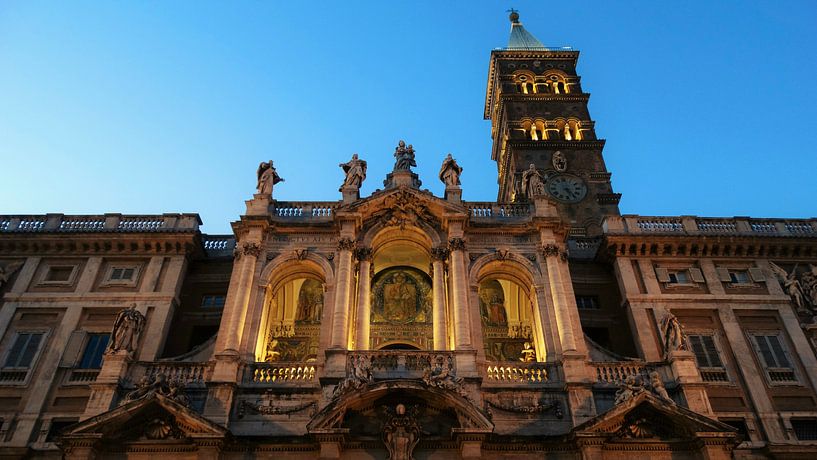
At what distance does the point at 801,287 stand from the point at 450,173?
1680 cm

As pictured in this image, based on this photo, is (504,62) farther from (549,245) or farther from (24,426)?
(24,426)

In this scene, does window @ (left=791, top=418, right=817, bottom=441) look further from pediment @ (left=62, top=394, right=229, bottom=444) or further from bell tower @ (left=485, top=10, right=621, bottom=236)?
pediment @ (left=62, top=394, right=229, bottom=444)

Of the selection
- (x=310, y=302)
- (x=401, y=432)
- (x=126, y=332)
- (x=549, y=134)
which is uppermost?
(x=549, y=134)

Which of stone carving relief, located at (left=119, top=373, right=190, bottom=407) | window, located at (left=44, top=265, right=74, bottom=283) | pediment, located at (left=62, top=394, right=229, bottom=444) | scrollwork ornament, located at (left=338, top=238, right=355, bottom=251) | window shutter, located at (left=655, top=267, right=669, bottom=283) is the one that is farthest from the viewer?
window shutter, located at (left=655, top=267, right=669, bottom=283)

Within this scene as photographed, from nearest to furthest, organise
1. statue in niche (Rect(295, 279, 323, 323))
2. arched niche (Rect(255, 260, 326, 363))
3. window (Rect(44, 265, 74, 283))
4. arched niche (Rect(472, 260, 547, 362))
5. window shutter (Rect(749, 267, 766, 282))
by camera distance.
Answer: arched niche (Rect(255, 260, 326, 363)), arched niche (Rect(472, 260, 547, 362)), window (Rect(44, 265, 74, 283)), window shutter (Rect(749, 267, 766, 282)), statue in niche (Rect(295, 279, 323, 323))

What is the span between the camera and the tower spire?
5298cm

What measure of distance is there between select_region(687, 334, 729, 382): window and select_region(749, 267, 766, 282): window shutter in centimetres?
421

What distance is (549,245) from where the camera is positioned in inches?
997

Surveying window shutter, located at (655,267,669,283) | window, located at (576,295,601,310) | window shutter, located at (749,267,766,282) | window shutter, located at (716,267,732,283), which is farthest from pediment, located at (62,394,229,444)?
window shutter, located at (749,267,766,282)

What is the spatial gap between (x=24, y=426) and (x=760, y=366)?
29420 mm

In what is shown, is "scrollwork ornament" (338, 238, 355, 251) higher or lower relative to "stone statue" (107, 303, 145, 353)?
higher

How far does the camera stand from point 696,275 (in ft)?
88.3

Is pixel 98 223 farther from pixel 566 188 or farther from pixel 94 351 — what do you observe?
pixel 566 188

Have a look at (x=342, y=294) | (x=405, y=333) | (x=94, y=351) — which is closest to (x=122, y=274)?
(x=94, y=351)
